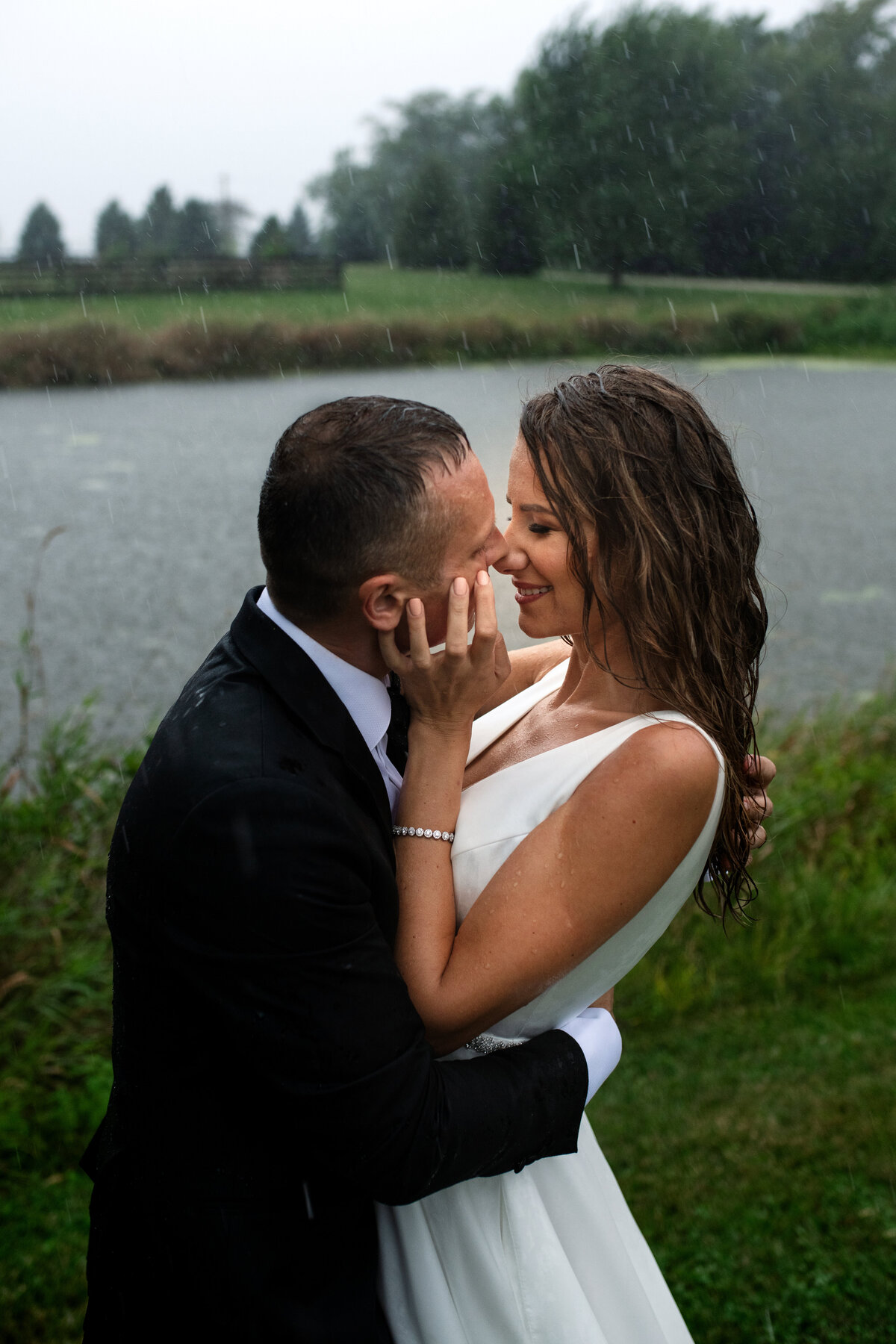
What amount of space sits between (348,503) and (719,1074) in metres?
3.20

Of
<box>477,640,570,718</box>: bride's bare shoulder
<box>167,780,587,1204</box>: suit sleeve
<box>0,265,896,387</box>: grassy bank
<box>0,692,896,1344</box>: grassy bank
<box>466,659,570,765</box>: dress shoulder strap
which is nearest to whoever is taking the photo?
<box>167,780,587,1204</box>: suit sleeve

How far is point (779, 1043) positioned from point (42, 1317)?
9.17 ft

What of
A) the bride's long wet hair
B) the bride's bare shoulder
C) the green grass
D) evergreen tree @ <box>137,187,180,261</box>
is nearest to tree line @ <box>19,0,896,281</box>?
evergreen tree @ <box>137,187,180,261</box>

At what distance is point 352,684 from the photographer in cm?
175

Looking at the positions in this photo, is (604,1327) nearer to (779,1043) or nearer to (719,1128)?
(719,1128)

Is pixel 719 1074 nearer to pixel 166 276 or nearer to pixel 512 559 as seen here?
pixel 512 559

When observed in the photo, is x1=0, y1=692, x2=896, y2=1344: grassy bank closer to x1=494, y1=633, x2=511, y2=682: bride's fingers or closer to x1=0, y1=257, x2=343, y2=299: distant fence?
x1=494, y1=633, x2=511, y2=682: bride's fingers

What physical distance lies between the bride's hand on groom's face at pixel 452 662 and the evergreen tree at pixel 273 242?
9.06 metres

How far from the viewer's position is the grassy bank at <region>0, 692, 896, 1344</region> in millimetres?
3086

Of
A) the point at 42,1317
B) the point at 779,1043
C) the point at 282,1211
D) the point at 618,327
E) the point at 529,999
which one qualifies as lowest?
the point at 779,1043

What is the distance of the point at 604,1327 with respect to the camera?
195cm

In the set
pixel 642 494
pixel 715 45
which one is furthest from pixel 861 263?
pixel 642 494

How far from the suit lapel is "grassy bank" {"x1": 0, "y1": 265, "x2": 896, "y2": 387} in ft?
28.1

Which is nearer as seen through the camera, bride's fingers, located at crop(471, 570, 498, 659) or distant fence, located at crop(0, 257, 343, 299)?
bride's fingers, located at crop(471, 570, 498, 659)
